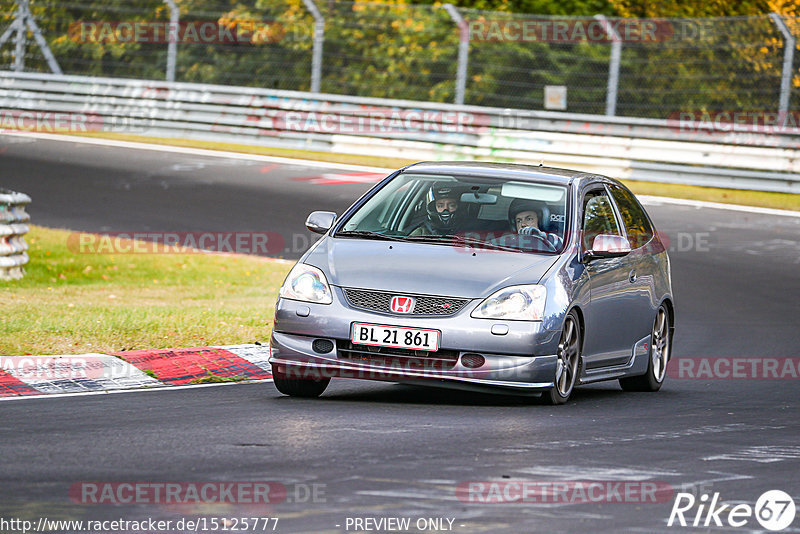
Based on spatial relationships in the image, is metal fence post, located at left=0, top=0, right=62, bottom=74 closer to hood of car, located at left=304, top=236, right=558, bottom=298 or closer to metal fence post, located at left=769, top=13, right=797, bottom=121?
metal fence post, located at left=769, top=13, right=797, bottom=121

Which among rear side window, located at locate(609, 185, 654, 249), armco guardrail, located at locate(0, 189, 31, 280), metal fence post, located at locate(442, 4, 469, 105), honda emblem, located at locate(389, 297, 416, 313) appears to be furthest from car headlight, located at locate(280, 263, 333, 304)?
metal fence post, located at locate(442, 4, 469, 105)

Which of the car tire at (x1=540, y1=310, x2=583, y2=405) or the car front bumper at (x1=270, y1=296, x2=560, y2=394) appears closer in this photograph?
the car front bumper at (x1=270, y1=296, x2=560, y2=394)

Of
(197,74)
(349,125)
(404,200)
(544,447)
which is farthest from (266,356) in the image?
(197,74)

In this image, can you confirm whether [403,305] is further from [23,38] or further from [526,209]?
[23,38]

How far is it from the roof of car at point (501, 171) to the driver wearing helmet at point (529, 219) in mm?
269

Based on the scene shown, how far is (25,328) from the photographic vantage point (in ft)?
36.6

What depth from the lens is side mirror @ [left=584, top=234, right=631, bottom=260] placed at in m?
9.71

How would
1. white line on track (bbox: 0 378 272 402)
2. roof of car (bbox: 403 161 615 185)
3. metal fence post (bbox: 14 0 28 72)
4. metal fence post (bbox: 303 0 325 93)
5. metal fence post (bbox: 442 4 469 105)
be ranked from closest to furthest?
white line on track (bbox: 0 378 272 402)
roof of car (bbox: 403 161 615 185)
metal fence post (bbox: 442 4 469 105)
metal fence post (bbox: 303 0 325 93)
metal fence post (bbox: 14 0 28 72)

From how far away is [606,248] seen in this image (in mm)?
9727

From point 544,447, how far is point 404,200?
2.90m

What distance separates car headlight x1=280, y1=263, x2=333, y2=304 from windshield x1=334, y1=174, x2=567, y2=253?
617 millimetres

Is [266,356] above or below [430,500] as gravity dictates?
below

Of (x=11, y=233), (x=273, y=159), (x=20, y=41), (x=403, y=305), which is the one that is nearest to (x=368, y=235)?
(x=403, y=305)

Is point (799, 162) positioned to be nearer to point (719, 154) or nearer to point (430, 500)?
point (719, 154)
